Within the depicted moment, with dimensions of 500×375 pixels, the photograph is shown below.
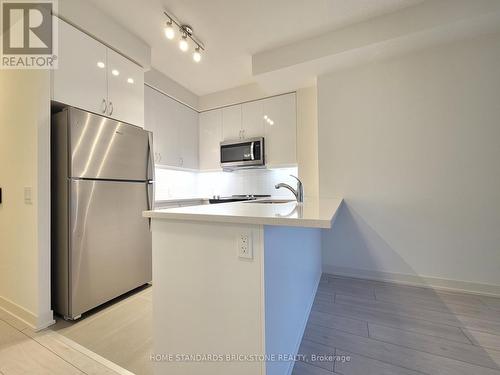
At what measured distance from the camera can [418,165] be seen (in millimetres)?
2141

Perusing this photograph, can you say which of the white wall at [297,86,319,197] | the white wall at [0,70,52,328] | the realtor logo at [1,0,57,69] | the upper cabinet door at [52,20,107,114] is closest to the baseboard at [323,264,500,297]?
the white wall at [297,86,319,197]

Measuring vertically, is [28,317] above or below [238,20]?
below

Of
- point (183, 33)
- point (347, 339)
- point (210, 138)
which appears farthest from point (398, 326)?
point (210, 138)

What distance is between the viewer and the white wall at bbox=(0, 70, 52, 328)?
1558 millimetres

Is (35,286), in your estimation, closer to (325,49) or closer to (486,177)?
(325,49)

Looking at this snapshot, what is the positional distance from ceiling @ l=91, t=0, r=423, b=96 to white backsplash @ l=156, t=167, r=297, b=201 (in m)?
1.63

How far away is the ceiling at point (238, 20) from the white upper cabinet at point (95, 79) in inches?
13.8

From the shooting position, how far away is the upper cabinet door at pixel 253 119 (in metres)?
3.22

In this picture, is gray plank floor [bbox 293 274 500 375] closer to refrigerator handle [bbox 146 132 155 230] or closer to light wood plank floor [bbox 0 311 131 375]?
light wood plank floor [bbox 0 311 131 375]

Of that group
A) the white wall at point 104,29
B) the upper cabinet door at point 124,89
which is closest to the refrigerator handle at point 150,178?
the upper cabinet door at point 124,89

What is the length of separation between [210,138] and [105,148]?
1951mm

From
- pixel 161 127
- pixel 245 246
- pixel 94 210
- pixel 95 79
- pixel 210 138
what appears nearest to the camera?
pixel 245 246

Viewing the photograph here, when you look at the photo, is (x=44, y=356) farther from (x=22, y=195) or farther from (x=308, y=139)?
(x=308, y=139)

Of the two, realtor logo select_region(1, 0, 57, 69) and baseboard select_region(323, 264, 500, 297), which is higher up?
realtor logo select_region(1, 0, 57, 69)
